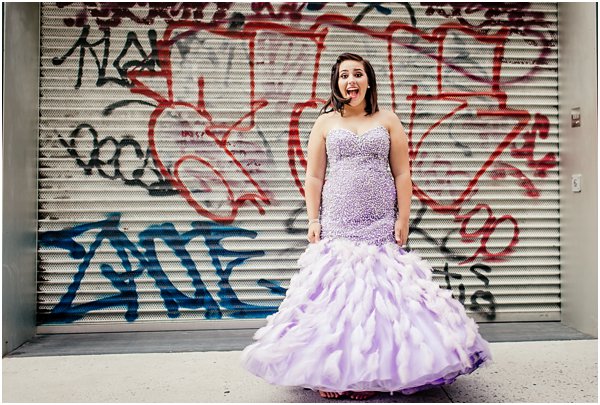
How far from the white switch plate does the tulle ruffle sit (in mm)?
2133

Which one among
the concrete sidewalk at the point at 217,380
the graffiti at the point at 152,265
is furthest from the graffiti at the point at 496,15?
the concrete sidewalk at the point at 217,380

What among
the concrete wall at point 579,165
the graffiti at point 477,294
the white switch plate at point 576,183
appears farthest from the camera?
the graffiti at point 477,294

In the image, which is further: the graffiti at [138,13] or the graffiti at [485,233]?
the graffiti at [485,233]

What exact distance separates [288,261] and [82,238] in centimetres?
172

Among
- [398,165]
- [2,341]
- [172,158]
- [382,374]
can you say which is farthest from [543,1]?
[2,341]

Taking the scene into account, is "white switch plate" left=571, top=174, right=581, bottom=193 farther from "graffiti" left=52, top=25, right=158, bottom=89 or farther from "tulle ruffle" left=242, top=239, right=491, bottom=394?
"graffiti" left=52, top=25, right=158, bottom=89

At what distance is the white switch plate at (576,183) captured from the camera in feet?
14.7

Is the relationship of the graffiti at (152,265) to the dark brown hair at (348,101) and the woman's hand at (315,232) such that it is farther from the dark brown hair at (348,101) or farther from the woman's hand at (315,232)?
the dark brown hair at (348,101)

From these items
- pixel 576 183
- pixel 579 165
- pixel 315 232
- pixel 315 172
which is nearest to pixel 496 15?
pixel 579 165

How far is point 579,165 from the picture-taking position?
14.7ft

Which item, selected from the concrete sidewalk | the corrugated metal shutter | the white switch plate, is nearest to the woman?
the concrete sidewalk

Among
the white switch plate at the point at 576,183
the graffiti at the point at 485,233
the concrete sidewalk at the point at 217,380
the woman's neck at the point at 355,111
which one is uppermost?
the woman's neck at the point at 355,111

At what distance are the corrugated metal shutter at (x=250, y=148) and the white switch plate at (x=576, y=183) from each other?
204 millimetres

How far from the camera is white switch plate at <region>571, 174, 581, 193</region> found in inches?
177
